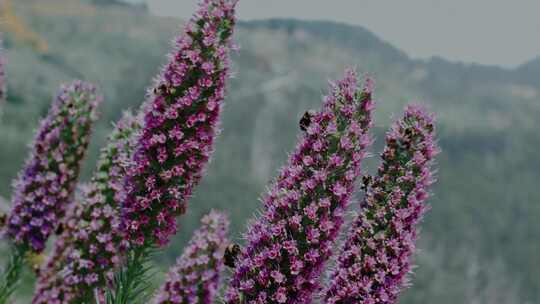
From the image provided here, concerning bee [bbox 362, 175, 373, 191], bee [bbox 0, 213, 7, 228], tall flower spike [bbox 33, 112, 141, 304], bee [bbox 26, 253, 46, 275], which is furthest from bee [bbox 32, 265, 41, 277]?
bee [bbox 362, 175, 373, 191]

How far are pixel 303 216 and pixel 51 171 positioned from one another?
5351 mm

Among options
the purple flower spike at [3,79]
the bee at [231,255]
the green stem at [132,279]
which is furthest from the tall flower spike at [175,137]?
the purple flower spike at [3,79]

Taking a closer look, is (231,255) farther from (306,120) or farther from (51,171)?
(51,171)

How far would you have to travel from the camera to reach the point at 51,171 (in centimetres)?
1045

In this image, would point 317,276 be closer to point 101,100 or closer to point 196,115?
point 196,115

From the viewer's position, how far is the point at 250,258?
703cm

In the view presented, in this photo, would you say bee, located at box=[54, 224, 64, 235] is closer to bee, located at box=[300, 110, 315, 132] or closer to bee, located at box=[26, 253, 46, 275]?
bee, located at box=[26, 253, 46, 275]

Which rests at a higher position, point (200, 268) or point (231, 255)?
point (200, 268)

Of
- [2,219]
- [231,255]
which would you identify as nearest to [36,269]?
[2,219]

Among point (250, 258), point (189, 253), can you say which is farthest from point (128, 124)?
point (250, 258)

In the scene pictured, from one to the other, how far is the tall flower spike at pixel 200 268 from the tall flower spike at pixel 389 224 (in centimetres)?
293

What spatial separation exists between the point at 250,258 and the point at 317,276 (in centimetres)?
78

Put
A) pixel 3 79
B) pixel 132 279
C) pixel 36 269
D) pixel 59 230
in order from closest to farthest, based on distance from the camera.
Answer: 1. pixel 132 279
2. pixel 3 79
3. pixel 59 230
4. pixel 36 269

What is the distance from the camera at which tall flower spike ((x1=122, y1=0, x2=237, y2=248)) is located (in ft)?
25.2
